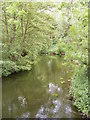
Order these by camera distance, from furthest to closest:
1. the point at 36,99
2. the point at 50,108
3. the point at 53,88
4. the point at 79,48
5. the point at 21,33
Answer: the point at 21,33
the point at 53,88
the point at 36,99
the point at 79,48
the point at 50,108

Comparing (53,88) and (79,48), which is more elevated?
(79,48)

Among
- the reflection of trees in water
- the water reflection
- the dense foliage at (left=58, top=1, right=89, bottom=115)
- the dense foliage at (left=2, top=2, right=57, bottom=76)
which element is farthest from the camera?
the dense foliage at (left=2, top=2, right=57, bottom=76)

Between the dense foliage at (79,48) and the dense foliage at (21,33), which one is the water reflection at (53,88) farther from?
the dense foliage at (21,33)

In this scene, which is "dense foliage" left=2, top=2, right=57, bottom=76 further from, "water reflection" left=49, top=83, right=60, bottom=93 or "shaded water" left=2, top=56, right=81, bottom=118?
"water reflection" left=49, top=83, right=60, bottom=93

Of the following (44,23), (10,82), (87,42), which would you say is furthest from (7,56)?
(87,42)

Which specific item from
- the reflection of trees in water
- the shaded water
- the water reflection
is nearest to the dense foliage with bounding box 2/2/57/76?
the shaded water

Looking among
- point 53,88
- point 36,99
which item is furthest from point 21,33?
point 36,99

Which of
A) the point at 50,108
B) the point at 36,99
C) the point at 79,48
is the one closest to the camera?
the point at 50,108

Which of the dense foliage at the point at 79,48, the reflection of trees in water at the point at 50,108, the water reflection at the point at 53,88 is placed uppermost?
the dense foliage at the point at 79,48

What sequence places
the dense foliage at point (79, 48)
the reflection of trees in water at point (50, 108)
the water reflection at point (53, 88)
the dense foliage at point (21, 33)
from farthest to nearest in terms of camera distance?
the dense foliage at point (21, 33), the water reflection at point (53, 88), the reflection of trees in water at point (50, 108), the dense foliage at point (79, 48)

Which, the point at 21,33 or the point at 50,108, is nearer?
the point at 50,108

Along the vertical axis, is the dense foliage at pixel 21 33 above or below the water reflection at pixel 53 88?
above

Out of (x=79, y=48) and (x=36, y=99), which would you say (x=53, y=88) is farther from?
(x=79, y=48)

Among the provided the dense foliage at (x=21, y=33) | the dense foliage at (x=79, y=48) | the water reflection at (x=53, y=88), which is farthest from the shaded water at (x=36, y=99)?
the dense foliage at (x=21, y=33)
